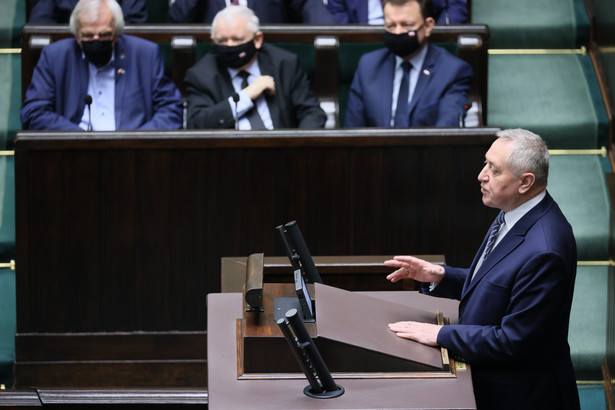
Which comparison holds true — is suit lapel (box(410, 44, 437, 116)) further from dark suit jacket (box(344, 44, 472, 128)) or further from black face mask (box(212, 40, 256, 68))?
black face mask (box(212, 40, 256, 68))

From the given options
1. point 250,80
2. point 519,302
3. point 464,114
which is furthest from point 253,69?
point 519,302

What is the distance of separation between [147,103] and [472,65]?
0.87 meters

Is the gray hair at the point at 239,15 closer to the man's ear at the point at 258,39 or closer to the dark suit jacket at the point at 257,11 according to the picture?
the man's ear at the point at 258,39

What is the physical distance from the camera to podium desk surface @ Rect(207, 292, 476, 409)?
1.24m

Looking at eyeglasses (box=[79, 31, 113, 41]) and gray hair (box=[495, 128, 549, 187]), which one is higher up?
eyeglasses (box=[79, 31, 113, 41])

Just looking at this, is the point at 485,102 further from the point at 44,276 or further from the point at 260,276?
the point at 260,276

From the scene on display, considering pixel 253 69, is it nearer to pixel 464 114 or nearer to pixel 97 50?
pixel 97 50

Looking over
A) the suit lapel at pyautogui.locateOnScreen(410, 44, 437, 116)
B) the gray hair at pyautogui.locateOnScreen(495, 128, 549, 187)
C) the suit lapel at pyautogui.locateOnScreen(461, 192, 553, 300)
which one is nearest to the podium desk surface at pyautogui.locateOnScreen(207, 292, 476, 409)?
the suit lapel at pyautogui.locateOnScreen(461, 192, 553, 300)

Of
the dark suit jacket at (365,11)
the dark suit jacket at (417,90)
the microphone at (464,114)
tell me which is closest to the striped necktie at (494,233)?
the microphone at (464,114)

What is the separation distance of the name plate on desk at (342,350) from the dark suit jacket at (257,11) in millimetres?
1949

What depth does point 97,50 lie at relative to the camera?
2.73 metres

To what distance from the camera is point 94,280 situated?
233 centimetres

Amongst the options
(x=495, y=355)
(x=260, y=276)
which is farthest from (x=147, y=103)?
(x=495, y=355)

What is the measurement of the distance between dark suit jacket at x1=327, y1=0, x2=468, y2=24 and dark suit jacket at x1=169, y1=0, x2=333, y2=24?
0.18 ft
